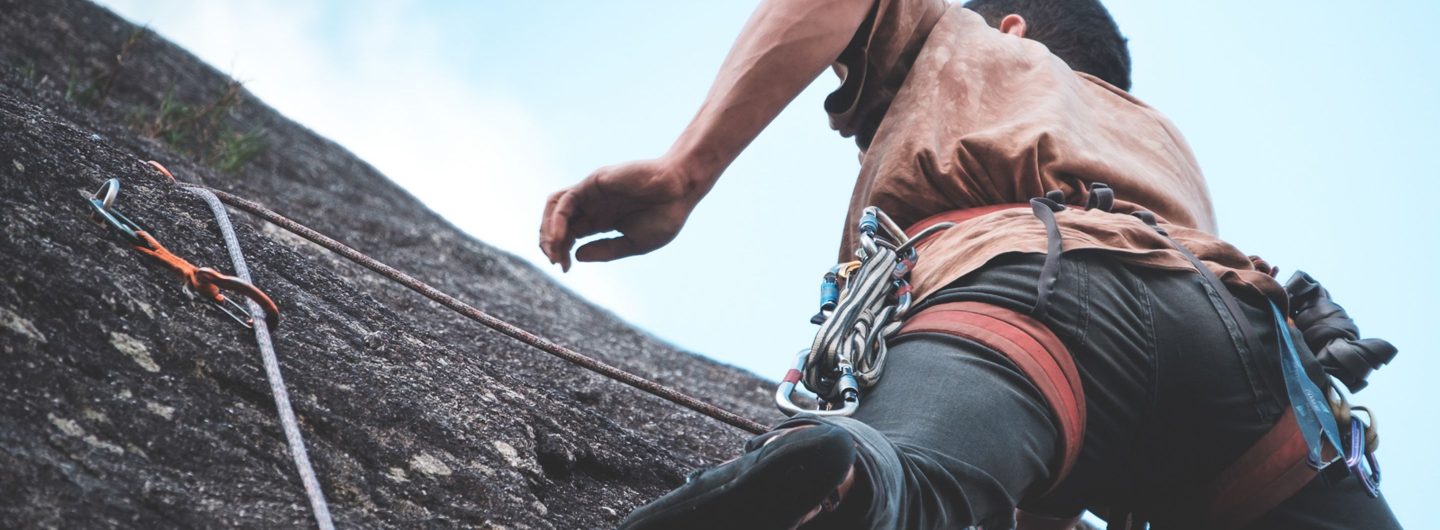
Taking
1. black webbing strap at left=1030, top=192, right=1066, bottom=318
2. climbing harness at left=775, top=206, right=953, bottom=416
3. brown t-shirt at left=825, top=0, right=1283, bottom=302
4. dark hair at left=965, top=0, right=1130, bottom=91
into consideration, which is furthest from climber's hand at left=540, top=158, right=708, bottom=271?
dark hair at left=965, top=0, right=1130, bottom=91

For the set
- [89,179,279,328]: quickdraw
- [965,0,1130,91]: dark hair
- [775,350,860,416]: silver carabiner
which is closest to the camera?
[775,350,860,416]: silver carabiner

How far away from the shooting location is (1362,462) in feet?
7.57

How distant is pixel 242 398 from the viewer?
6.73 feet

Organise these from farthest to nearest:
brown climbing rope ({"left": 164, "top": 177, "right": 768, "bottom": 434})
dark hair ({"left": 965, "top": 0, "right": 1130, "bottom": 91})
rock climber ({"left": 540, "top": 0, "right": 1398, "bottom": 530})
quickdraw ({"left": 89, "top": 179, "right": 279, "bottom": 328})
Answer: dark hair ({"left": 965, "top": 0, "right": 1130, "bottom": 91}) → brown climbing rope ({"left": 164, "top": 177, "right": 768, "bottom": 434}) → quickdraw ({"left": 89, "top": 179, "right": 279, "bottom": 328}) → rock climber ({"left": 540, "top": 0, "right": 1398, "bottom": 530})

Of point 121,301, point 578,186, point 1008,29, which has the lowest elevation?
point 121,301

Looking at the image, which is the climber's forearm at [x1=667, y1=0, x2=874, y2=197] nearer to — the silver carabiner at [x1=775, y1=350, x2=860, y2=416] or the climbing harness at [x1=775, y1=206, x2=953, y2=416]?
the climbing harness at [x1=775, y1=206, x2=953, y2=416]

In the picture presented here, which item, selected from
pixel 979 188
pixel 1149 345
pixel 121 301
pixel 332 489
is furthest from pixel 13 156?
pixel 1149 345

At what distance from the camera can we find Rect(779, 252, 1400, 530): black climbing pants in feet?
5.78

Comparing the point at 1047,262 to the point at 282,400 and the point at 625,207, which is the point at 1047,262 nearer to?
the point at 625,207

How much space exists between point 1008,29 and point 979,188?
74 cm

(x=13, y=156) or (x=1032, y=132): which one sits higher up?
(x=1032, y=132)

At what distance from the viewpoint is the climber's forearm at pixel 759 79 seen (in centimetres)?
229

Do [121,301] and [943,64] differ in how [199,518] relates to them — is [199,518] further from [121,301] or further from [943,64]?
[943,64]

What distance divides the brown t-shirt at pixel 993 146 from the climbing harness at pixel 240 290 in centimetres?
99
